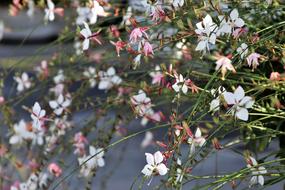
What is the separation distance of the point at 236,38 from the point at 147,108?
0.35 m

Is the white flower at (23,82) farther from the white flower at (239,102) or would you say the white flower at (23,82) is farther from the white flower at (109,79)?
the white flower at (239,102)

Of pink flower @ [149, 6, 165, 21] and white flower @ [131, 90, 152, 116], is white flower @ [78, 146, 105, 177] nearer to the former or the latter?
white flower @ [131, 90, 152, 116]

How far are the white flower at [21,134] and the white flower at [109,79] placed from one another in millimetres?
248

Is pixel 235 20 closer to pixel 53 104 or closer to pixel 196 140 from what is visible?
pixel 196 140

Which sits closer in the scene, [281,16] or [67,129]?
[281,16]

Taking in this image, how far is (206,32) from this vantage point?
137 centimetres

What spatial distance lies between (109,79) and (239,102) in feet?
2.30

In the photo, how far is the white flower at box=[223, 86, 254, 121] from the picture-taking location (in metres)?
1.29

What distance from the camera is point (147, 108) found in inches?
67.2

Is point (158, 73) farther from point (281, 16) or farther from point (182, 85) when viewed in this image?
point (182, 85)

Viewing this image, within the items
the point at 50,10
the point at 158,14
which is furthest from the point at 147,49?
the point at 50,10

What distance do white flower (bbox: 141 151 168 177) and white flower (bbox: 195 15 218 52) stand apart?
202 mm

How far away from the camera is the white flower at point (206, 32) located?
1366mm

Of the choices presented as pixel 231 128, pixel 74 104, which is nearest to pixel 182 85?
pixel 231 128
